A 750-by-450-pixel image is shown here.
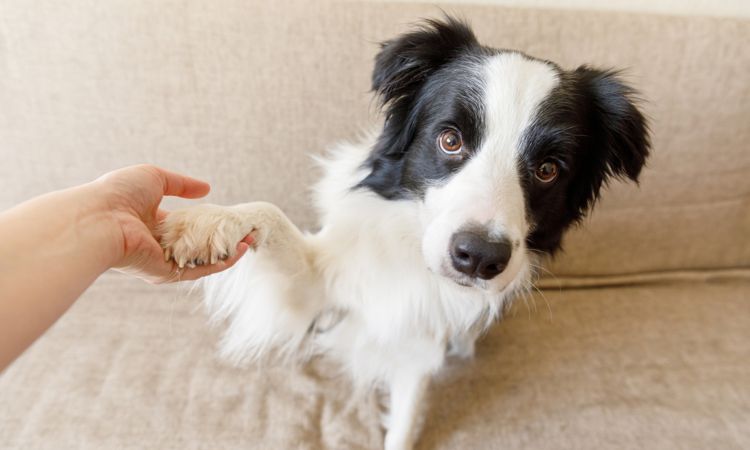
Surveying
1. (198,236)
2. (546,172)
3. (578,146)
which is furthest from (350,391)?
(578,146)

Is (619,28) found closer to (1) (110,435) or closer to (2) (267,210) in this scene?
(2) (267,210)

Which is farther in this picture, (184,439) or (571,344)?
(571,344)

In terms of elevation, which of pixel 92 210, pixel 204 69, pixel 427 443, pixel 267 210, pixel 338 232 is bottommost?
pixel 427 443

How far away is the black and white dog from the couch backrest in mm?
293

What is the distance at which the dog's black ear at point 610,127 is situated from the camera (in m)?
1.44

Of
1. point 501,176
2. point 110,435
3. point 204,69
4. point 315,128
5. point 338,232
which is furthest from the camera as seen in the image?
point 315,128

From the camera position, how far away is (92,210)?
1.01 meters

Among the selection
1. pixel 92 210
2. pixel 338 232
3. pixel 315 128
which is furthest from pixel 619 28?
pixel 92 210

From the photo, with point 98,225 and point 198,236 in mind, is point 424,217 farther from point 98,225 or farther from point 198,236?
point 98,225

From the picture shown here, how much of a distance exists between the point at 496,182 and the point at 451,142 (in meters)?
0.19

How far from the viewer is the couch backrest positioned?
1710 mm

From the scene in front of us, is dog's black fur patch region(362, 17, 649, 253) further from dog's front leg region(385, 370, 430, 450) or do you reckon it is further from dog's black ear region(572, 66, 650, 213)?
dog's front leg region(385, 370, 430, 450)

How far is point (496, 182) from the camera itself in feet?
3.98

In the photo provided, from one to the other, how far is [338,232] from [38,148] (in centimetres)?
119
